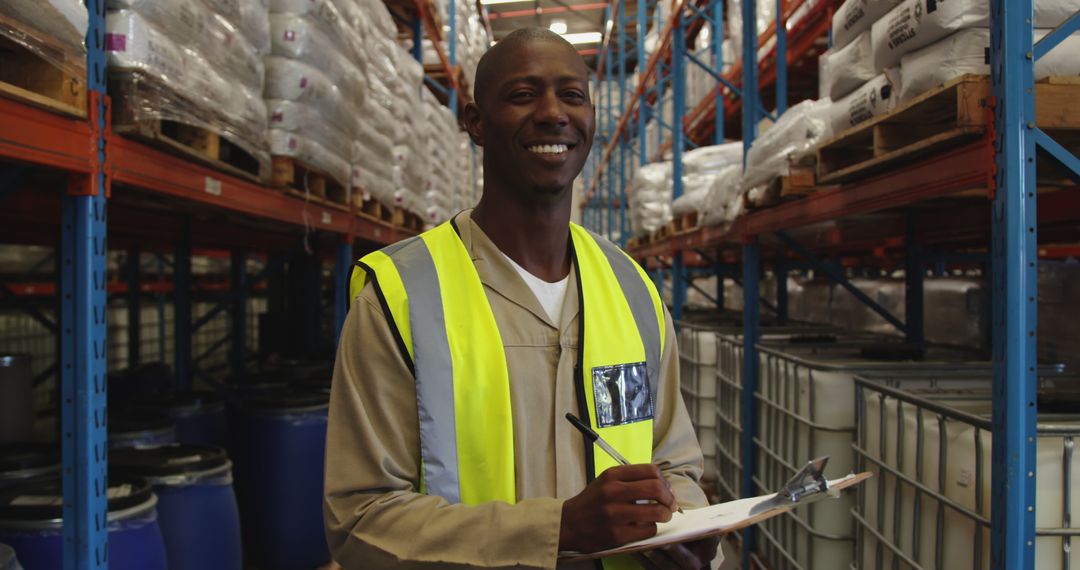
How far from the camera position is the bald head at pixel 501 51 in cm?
150

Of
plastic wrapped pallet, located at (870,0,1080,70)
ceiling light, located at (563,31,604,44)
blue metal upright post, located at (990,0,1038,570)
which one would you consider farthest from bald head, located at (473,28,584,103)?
ceiling light, located at (563,31,604,44)

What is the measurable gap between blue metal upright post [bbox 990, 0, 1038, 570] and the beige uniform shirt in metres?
1.01

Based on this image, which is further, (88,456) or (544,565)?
(88,456)

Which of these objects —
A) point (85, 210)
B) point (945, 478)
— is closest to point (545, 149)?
point (85, 210)

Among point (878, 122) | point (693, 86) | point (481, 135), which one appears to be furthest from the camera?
point (693, 86)

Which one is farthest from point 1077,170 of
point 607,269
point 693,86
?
point 693,86

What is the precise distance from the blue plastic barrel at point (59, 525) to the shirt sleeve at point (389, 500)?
59.5 inches

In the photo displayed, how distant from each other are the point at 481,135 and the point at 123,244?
6787mm

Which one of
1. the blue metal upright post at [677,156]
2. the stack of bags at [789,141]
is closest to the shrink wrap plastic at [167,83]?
the stack of bags at [789,141]

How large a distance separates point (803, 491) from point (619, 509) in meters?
0.33

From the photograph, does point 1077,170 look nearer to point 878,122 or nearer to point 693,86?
point 878,122

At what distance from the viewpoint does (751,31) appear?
4.95 meters

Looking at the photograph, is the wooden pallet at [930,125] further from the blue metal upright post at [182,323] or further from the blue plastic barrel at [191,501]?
the blue metal upright post at [182,323]

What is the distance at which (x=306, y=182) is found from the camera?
3.98 meters
